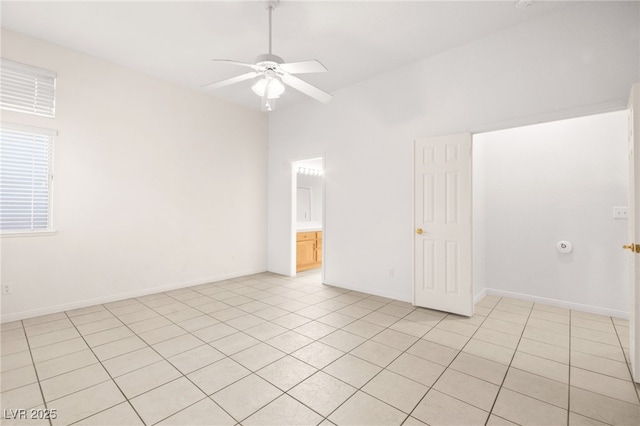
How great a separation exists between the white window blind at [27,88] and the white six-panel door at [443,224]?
14.5ft

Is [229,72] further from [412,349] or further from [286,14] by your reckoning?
[412,349]

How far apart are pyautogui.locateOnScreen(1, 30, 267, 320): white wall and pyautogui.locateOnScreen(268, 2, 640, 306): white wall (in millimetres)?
947

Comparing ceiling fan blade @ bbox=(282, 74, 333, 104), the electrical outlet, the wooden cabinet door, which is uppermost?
ceiling fan blade @ bbox=(282, 74, 333, 104)

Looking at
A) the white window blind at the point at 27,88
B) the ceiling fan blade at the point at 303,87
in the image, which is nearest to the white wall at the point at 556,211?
the ceiling fan blade at the point at 303,87

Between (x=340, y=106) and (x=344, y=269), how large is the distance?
8.38ft

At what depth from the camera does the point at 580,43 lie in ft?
8.71

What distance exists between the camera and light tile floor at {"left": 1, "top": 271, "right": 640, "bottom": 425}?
68.4 inches

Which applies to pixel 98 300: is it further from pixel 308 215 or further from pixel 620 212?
pixel 620 212

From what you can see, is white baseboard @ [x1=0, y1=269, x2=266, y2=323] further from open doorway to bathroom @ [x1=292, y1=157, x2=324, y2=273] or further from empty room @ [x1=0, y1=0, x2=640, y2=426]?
open doorway to bathroom @ [x1=292, y1=157, x2=324, y2=273]

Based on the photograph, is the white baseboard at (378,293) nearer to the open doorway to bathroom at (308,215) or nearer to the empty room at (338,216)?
the empty room at (338,216)

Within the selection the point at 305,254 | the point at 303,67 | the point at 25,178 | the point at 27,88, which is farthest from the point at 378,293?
the point at 27,88

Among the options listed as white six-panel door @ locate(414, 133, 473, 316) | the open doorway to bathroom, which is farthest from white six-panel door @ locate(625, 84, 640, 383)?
the open doorway to bathroom

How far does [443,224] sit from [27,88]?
4988mm

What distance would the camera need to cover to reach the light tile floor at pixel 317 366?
1.74 metres
